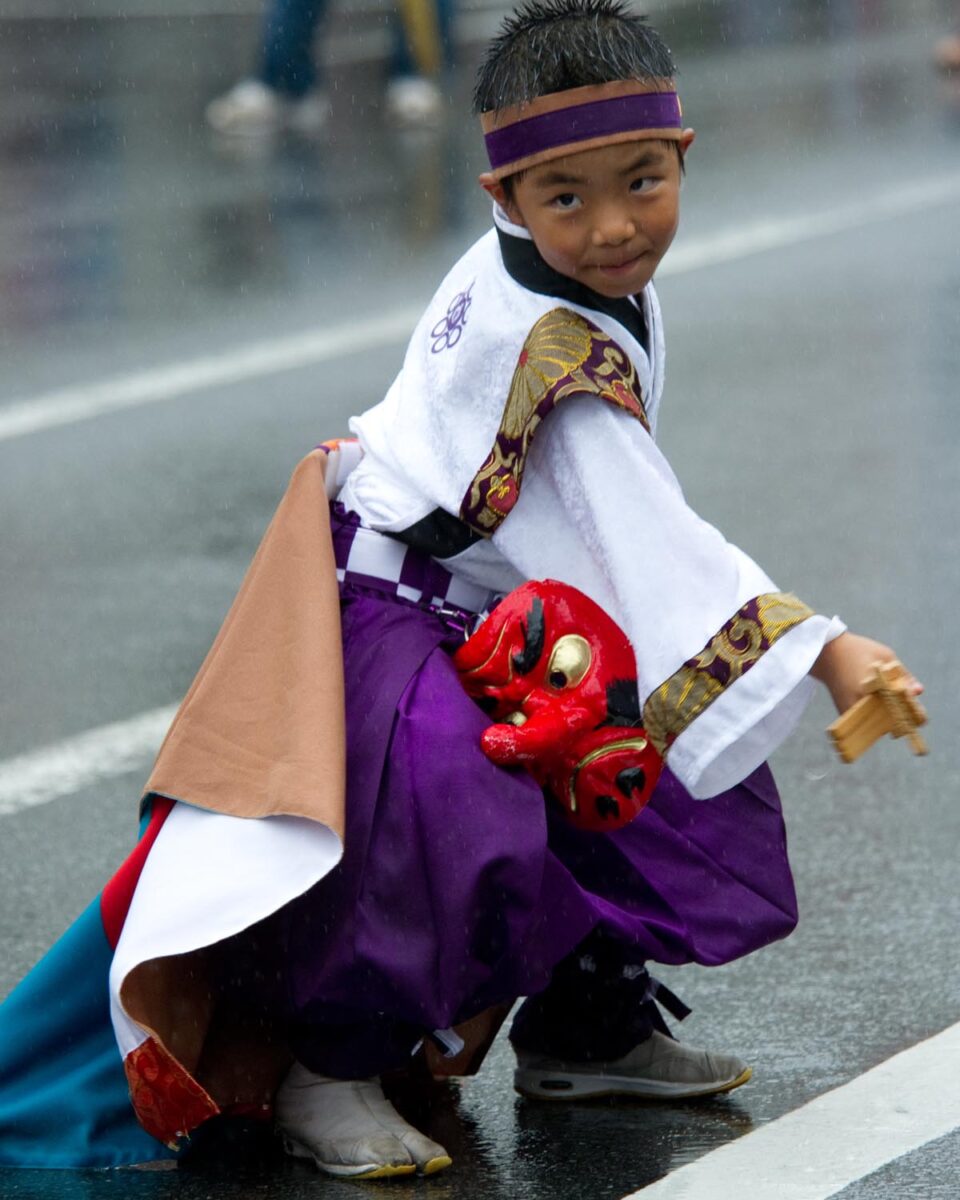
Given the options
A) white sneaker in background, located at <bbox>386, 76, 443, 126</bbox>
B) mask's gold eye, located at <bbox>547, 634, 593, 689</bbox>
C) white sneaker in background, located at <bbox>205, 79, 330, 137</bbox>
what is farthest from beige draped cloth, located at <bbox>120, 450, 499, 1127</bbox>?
white sneaker in background, located at <bbox>386, 76, 443, 126</bbox>

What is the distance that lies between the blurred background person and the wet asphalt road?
0.57 ft

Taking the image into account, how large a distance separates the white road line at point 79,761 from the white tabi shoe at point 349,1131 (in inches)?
62.0

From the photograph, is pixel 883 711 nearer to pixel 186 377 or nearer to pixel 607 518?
pixel 607 518

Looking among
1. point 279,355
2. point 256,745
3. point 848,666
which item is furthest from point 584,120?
point 279,355

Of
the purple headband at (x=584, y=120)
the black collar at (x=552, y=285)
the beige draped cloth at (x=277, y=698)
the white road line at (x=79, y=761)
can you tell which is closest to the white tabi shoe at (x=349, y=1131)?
the beige draped cloth at (x=277, y=698)

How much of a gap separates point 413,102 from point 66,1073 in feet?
30.0

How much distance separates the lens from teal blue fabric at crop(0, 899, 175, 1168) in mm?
3107

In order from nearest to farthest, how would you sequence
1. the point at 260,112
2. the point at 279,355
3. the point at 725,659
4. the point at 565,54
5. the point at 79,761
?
1. the point at 725,659
2. the point at 565,54
3. the point at 79,761
4. the point at 279,355
5. the point at 260,112

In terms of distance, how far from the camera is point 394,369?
765 centimetres

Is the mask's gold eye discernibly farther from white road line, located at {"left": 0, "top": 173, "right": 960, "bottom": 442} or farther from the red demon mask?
white road line, located at {"left": 0, "top": 173, "right": 960, "bottom": 442}

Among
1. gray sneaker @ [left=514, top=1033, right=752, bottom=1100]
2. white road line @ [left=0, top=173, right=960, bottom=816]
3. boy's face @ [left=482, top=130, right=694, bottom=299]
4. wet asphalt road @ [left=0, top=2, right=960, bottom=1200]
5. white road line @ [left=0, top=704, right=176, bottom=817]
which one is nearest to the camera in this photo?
boy's face @ [left=482, top=130, right=694, bottom=299]

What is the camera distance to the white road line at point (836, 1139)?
9.59 ft

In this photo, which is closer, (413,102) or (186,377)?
(186,377)

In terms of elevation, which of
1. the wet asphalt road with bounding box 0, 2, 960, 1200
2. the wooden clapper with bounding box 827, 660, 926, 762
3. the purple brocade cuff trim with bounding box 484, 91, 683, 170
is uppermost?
the purple brocade cuff trim with bounding box 484, 91, 683, 170
